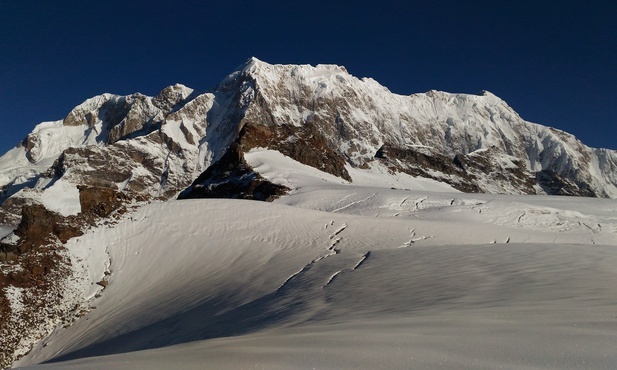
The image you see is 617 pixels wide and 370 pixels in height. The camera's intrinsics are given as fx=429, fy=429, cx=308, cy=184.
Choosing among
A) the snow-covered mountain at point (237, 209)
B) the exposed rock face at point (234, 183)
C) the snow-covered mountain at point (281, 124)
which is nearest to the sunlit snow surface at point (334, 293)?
the snow-covered mountain at point (237, 209)

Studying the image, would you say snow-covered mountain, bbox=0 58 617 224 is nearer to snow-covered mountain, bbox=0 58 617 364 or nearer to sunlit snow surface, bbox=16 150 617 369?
snow-covered mountain, bbox=0 58 617 364

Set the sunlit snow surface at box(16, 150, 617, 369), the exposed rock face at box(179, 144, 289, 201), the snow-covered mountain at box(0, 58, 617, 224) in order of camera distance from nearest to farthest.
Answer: the sunlit snow surface at box(16, 150, 617, 369)
the exposed rock face at box(179, 144, 289, 201)
the snow-covered mountain at box(0, 58, 617, 224)

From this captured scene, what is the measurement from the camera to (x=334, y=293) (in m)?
12.3

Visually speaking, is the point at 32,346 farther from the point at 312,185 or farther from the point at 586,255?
the point at 312,185

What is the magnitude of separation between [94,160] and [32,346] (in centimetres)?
15046

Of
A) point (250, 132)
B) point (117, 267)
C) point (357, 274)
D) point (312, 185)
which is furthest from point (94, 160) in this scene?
point (357, 274)

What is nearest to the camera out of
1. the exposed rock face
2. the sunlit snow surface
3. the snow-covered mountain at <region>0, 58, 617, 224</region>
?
the sunlit snow surface

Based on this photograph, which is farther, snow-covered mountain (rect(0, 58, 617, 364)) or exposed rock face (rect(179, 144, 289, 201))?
exposed rock face (rect(179, 144, 289, 201))

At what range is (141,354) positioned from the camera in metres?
5.88

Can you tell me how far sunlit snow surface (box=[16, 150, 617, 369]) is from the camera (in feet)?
16.5

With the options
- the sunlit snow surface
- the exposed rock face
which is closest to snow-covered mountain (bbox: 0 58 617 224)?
the exposed rock face

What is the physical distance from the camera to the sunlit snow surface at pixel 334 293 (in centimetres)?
503

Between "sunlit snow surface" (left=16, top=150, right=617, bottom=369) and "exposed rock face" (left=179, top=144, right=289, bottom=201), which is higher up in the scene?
"exposed rock face" (left=179, top=144, right=289, bottom=201)

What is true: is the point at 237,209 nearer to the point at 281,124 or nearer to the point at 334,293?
the point at 334,293
